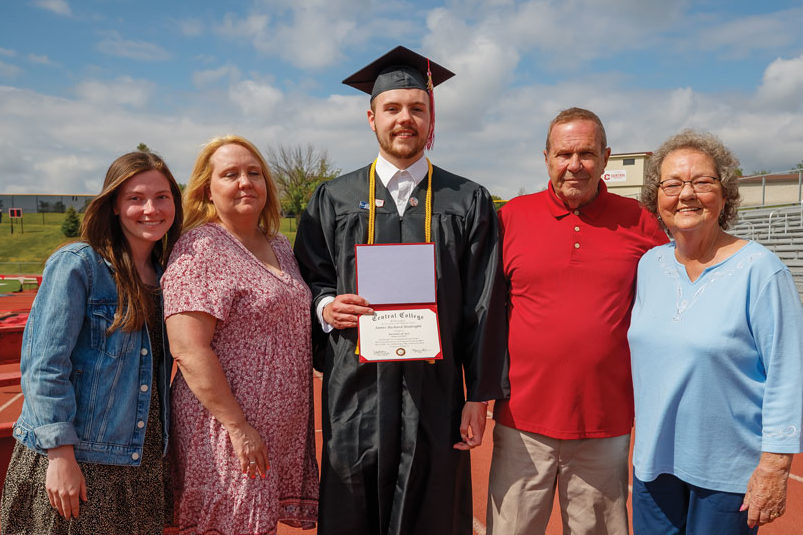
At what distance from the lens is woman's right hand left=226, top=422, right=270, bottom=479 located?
228 centimetres

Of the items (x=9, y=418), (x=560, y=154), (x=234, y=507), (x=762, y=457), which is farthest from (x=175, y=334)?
(x=9, y=418)

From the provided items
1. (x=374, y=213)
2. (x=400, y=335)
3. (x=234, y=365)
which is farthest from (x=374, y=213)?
(x=234, y=365)

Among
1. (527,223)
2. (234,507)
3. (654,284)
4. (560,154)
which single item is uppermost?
(560,154)

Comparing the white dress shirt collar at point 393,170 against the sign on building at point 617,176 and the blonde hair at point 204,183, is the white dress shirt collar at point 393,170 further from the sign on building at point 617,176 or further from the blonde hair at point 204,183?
the sign on building at point 617,176

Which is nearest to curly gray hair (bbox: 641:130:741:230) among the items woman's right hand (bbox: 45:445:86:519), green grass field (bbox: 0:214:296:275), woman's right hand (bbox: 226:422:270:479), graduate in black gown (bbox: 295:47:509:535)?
graduate in black gown (bbox: 295:47:509:535)

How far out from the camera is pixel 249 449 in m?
2.29

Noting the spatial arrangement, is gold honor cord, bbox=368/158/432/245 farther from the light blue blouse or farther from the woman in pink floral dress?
the light blue blouse

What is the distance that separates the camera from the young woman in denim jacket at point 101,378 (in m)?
2.02

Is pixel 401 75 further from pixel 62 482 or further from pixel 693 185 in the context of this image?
pixel 62 482

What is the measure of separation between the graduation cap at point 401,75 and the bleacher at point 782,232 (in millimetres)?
15071

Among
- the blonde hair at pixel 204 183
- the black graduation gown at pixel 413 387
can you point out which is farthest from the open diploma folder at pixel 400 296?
the blonde hair at pixel 204 183

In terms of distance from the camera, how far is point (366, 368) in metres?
2.53

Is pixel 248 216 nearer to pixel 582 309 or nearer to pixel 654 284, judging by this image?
pixel 582 309

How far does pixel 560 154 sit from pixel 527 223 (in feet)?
1.24
